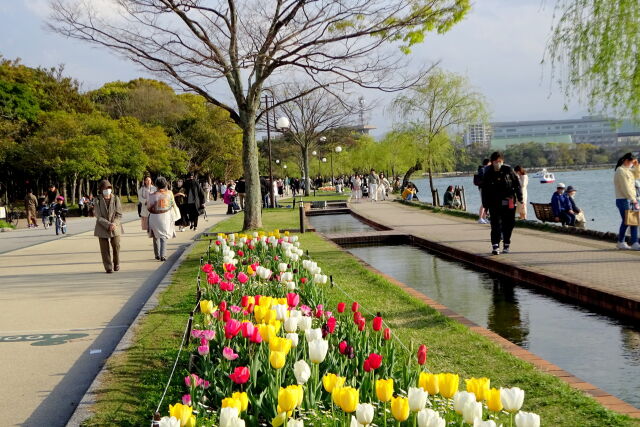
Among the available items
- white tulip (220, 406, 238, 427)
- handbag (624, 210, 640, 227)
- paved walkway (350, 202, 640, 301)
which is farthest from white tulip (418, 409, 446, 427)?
handbag (624, 210, 640, 227)

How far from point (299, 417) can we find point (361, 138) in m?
82.8

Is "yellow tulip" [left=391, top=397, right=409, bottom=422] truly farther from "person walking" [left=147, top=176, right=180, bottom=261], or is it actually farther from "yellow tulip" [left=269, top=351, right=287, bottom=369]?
"person walking" [left=147, top=176, right=180, bottom=261]

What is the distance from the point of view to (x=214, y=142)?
6438cm

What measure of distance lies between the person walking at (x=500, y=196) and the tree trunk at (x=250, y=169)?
7734 millimetres

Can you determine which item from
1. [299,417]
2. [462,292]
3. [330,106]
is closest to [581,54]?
[462,292]

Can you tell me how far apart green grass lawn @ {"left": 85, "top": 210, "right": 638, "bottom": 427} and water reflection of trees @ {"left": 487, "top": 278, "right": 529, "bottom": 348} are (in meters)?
0.74

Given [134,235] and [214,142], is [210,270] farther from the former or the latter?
[214,142]

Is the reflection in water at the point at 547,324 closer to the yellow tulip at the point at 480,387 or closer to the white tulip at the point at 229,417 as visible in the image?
the yellow tulip at the point at 480,387

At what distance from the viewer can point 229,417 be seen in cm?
274

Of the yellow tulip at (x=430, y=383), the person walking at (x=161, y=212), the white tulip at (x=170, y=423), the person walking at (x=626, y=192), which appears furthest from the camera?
the person walking at (x=161, y=212)

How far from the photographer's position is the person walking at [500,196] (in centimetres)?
1195

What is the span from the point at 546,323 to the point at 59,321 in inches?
214

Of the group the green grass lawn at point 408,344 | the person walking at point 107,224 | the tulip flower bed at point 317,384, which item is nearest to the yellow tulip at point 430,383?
the tulip flower bed at point 317,384

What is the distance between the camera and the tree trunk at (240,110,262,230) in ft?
59.9
